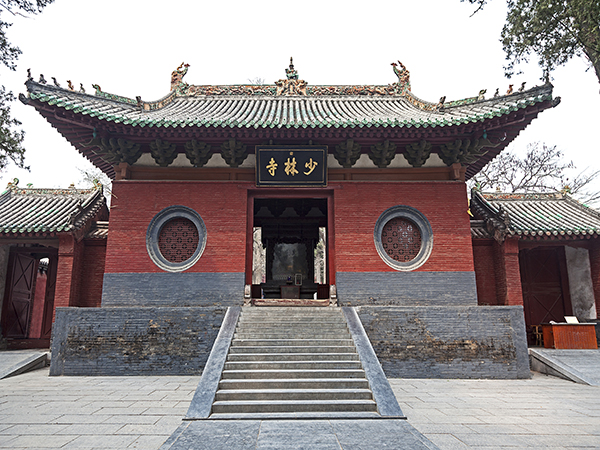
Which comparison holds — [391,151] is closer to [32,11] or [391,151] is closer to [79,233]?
[32,11]

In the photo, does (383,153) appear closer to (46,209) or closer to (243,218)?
(243,218)

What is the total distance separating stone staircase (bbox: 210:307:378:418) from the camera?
4.98 meters

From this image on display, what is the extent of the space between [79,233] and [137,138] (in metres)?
3.29

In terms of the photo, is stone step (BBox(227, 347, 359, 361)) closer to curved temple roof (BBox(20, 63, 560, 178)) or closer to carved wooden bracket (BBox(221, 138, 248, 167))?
curved temple roof (BBox(20, 63, 560, 178))

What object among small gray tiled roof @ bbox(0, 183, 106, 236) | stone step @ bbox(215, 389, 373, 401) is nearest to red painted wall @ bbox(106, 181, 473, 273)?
small gray tiled roof @ bbox(0, 183, 106, 236)

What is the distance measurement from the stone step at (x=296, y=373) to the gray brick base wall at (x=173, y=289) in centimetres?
314

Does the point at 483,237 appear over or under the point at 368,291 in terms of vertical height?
over

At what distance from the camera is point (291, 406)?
504cm

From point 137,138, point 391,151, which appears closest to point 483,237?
point 391,151

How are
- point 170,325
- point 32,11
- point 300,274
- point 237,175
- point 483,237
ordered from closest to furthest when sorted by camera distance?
point 32,11, point 170,325, point 237,175, point 483,237, point 300,274

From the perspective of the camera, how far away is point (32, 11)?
6.89 metres

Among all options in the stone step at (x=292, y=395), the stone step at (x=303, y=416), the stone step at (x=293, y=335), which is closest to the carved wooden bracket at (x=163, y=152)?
the stone step at (x=293, y=335)

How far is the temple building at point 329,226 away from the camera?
7.75 meters

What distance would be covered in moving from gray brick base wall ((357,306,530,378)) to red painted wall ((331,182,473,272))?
1.47 m
